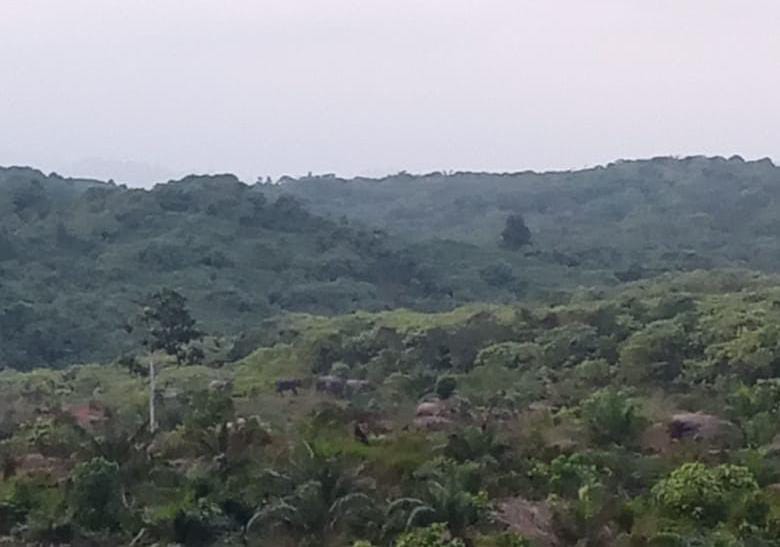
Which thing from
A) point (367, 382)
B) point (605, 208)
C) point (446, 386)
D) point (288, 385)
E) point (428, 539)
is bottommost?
point (288, 385)

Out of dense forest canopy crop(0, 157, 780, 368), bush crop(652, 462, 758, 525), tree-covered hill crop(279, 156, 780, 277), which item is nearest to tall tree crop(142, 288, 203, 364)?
bush crop(652, 462, 758, 525)

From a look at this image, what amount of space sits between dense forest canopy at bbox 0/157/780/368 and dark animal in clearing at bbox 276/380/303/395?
16.9 meters

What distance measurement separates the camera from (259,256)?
6191 cm

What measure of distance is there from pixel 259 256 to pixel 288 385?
3187 cm

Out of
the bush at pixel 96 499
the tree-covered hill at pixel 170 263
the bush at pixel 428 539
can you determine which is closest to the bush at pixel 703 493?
the bush at pixel 428 539

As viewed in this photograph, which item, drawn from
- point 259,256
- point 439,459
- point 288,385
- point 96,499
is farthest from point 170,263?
point 96,499

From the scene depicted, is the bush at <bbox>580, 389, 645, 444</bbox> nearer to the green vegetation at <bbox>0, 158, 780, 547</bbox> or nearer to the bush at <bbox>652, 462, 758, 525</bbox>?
the green vegetation at <bbox>0, 158, 780, 547</bbox>

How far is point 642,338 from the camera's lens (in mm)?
29391

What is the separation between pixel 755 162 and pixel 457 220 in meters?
25.3

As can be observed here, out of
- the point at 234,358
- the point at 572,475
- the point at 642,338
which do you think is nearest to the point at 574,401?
the point at 642,338

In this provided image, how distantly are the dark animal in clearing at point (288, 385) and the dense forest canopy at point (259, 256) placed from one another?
16.9 meters

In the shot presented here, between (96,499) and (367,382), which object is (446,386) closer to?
(367,382)

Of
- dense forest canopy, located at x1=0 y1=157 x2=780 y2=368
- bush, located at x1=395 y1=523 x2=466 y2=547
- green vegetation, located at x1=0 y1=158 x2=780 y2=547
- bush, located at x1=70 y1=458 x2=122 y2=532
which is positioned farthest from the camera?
dense forest canopy, located at x1=0 y1=157 x2=780 y2=368

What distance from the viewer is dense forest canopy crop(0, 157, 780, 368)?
5147cm
